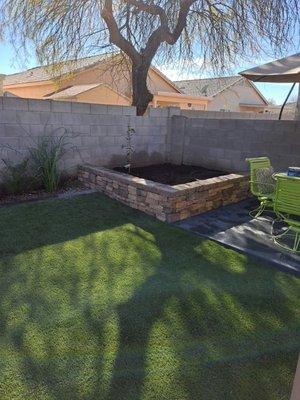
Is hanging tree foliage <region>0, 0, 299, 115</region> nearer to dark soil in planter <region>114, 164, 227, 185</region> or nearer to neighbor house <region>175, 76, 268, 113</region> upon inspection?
dark soil in planter <region>114, 164, 227, 185</region>

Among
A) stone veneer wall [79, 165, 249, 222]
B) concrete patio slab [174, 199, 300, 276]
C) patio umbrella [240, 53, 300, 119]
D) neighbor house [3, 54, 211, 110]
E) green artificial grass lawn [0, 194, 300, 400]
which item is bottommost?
green artificial grass lawn [0, 194, 300, 400]

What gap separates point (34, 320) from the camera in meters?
2.50

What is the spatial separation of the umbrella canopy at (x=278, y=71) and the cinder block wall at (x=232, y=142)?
1.65 metres

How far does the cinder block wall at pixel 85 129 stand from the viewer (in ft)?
17.4

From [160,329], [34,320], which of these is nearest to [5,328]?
[34,320]

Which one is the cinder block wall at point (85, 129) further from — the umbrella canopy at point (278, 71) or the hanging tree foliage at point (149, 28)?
the umbrella canopy at point (278, 71)

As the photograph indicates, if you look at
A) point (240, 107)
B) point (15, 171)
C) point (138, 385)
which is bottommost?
point (138, 385)

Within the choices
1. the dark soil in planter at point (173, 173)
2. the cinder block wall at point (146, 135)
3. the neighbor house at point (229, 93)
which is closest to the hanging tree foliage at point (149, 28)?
the cinder block wall at point (146, 135)

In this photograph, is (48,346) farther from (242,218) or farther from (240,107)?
(240,107)

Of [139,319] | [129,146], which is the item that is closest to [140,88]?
[129,146]

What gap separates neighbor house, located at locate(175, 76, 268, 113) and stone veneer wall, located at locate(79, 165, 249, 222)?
1783 cm

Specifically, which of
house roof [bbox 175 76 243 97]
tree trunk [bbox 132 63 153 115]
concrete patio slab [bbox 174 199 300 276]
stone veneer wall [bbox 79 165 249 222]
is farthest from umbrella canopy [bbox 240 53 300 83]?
house roof [bbox 175 76 243 97]

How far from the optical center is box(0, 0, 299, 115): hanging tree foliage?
7570 millimetres

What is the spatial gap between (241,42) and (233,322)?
7.89 metres
